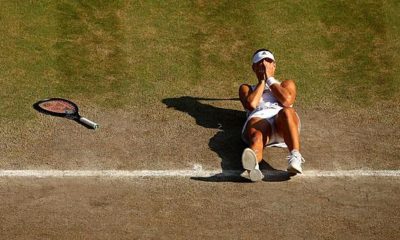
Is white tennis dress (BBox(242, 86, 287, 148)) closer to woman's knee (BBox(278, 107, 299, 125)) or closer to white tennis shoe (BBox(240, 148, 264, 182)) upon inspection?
woman's knee (BBox(278, 107, 299, 125))

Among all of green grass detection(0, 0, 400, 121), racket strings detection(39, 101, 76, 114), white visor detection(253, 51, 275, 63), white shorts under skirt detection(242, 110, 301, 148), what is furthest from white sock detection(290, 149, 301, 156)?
racket strings detection(39, 101, 76, 114)

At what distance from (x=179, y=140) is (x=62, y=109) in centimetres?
221

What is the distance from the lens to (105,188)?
11.8 meters

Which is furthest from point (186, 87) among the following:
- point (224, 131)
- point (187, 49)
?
point (224, 131)

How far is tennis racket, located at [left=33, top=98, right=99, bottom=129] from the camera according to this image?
44.6ft

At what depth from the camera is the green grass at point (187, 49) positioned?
14.9 m

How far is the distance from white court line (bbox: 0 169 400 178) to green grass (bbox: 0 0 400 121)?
6.29ft

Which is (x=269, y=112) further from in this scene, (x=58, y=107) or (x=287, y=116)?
(x=58, y=107)

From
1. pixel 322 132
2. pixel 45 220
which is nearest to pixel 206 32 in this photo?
pixel 322 132

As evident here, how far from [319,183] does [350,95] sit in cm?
338

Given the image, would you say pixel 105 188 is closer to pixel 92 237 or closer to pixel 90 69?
pixel 92 237

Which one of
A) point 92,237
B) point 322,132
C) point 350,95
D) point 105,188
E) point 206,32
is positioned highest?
point 206,32

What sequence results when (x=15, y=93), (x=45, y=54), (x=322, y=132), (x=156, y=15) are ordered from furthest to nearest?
(x=156, y=15) < (x=45, y=54) < (x=15, y=93) < (x=322, y=132)

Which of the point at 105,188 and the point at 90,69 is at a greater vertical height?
the point at 90,69
